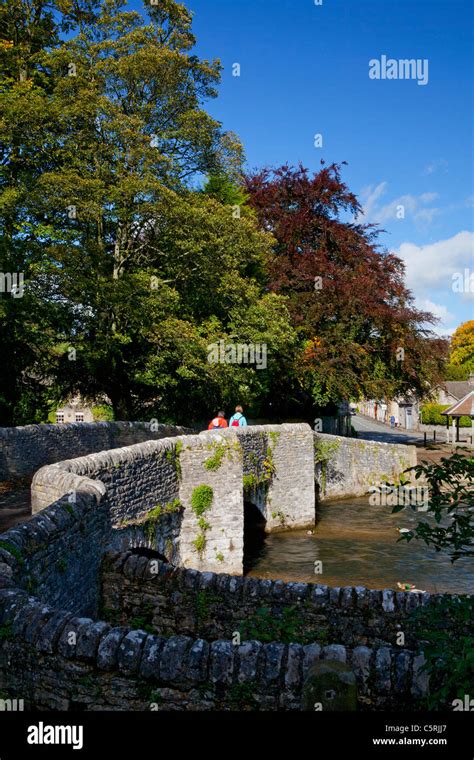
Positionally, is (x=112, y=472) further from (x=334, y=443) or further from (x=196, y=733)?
(x=334, y=443)

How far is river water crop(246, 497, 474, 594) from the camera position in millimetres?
14203

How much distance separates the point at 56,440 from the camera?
14.7m

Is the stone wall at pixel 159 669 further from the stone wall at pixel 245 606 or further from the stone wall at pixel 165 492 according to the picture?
the stone wall at pixel 165 492

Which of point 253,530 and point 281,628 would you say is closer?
point 281,628

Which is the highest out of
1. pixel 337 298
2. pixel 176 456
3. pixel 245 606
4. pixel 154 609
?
pixel 337 298

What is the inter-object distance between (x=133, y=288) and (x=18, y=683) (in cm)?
1642

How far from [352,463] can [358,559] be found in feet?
30.9

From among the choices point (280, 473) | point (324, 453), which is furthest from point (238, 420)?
point (324, 453)

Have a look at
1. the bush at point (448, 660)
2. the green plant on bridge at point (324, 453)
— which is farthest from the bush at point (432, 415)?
the bush at point (448, 660)

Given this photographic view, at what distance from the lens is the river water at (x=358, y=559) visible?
14.2 m

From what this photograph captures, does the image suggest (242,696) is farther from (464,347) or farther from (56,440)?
(464,347)

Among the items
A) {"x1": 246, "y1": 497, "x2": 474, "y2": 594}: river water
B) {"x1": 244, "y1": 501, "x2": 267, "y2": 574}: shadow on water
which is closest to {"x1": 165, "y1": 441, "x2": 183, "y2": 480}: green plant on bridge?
{"x1": 246, "y1": 497, "x2": 474, "y2": 594}: river water

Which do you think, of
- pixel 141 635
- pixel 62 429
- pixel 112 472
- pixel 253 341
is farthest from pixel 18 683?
pixel 253 341

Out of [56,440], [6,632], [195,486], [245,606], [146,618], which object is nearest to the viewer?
[6,632]
